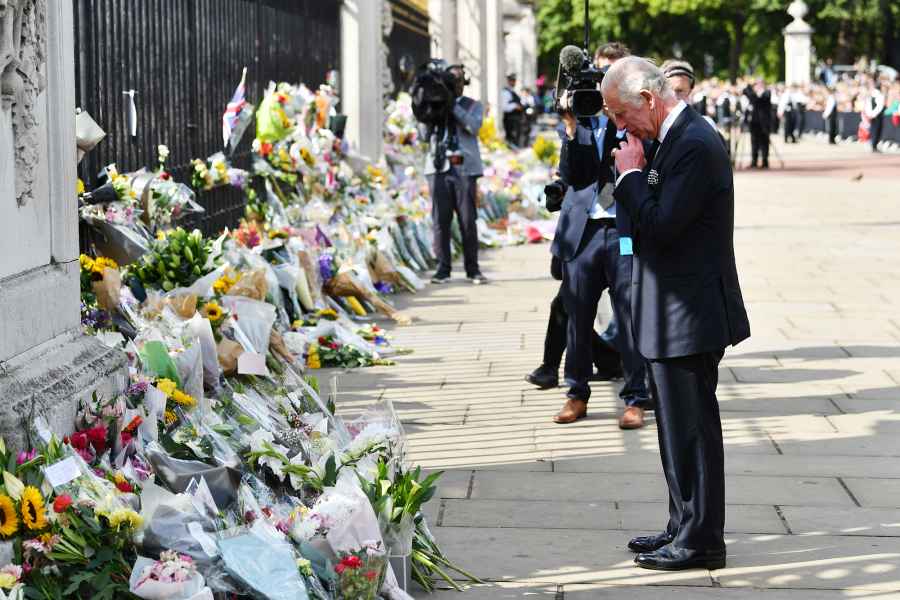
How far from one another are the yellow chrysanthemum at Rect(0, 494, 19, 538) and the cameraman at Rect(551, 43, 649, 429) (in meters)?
A: 3.88

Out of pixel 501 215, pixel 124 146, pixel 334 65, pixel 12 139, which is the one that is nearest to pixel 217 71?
pixel 124 146

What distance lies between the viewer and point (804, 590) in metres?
4.84

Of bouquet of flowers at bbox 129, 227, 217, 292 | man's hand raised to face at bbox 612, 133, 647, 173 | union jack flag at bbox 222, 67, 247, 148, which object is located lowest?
bouquet of flowers at bbox 129, 227, 217, 292

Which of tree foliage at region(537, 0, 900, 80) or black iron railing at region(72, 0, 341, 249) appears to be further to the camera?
tree foliage at region(537, 0, 900, 80)

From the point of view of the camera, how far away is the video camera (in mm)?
6930

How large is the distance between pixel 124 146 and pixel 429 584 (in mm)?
4027

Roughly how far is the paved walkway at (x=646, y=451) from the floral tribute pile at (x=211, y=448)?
0.43 m

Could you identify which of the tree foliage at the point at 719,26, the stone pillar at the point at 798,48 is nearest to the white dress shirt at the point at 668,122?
the stone pillar at the point at 798,48

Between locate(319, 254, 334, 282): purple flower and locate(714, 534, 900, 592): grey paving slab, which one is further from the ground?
locate(319, 254, 334, 282): purple flower

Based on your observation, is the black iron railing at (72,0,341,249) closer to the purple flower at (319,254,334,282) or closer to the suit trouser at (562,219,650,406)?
the purple flower at (319,254,334,282)

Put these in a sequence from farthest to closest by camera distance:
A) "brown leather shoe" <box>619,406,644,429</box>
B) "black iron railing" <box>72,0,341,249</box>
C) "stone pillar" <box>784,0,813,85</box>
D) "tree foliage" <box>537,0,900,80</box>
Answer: "tree foliage" <box>537,0,900,80</box> < "stone pillar" <box>784,0,813,85</box> < "black iron railing" <box>72,0,341,249</box> < "brown leather shoe" <box>619,406,644,429</box>

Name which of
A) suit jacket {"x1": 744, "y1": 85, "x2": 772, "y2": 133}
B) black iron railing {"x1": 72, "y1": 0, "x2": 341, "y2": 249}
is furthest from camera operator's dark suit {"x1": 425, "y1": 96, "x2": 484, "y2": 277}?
suit jacket {"x1": 744, "y1": 85, "x2": 772, "y2": 133}

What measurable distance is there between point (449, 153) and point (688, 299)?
25.0ft

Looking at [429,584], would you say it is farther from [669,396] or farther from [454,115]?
[454,115]
